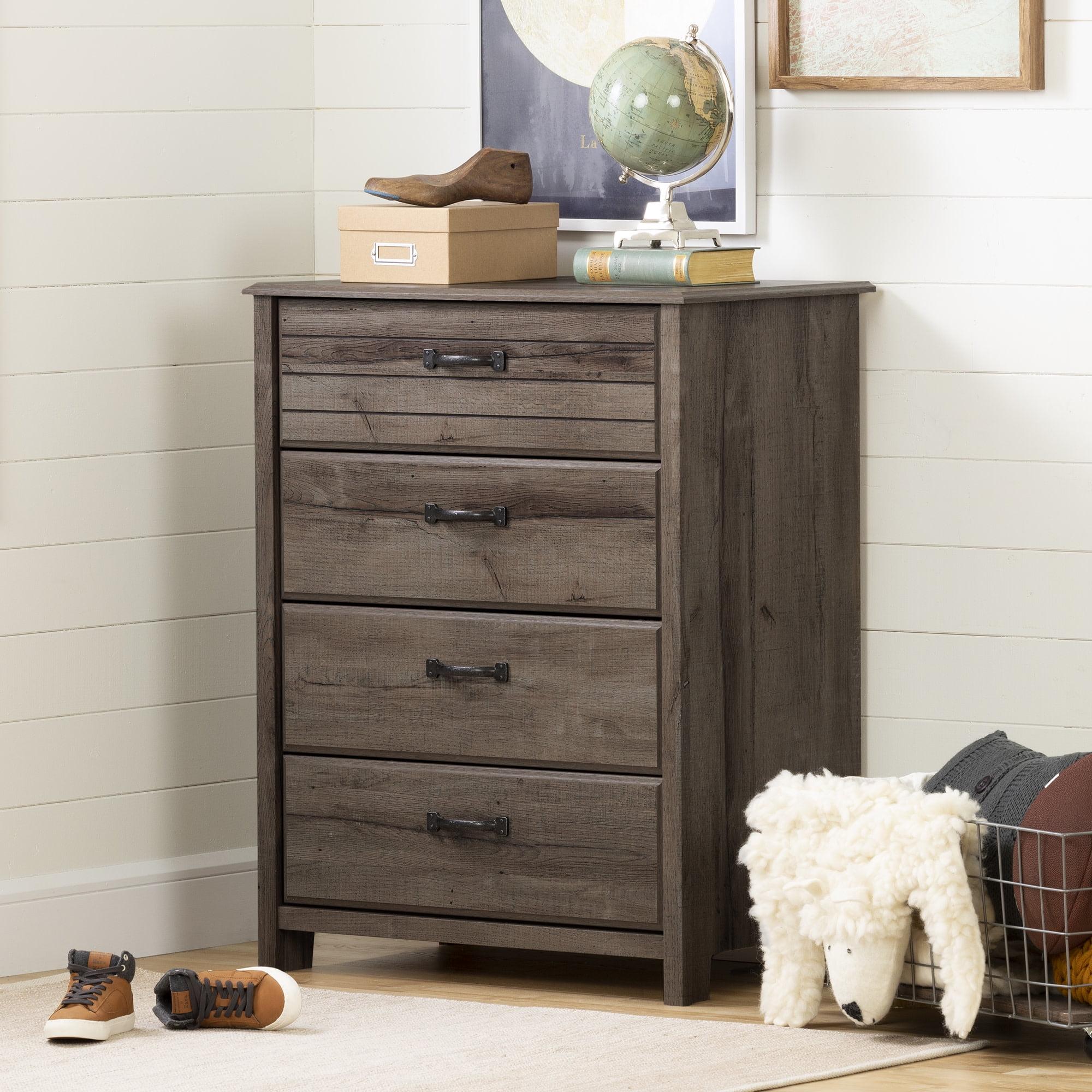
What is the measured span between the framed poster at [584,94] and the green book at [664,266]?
0.60ft

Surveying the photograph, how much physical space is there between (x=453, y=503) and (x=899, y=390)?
64 cm

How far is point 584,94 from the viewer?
3.14 metres

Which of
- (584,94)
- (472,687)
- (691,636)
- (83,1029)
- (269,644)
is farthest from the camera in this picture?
(584,94)

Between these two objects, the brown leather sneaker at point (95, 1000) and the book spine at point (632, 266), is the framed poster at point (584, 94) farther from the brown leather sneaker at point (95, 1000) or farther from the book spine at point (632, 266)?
the brown leather sneaker at point (95, 1000)

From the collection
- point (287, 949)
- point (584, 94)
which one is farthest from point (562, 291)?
point (287, 949)

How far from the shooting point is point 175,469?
3.22 m

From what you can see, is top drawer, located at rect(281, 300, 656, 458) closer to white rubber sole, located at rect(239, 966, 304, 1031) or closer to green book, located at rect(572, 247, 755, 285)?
green book, located at rect(572, 247, 755, 285)

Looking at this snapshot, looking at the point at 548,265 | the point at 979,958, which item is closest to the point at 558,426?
the point at 548,265

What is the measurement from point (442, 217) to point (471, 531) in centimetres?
42

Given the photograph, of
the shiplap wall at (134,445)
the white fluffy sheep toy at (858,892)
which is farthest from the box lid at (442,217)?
the white fluffy sheep toy at (858,892)

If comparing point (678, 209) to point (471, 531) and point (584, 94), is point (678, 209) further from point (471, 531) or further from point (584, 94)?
point (471, 531)

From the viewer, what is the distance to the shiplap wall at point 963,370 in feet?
9.52

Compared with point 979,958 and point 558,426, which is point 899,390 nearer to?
point 558,426

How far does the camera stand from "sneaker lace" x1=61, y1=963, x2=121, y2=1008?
263 cm
